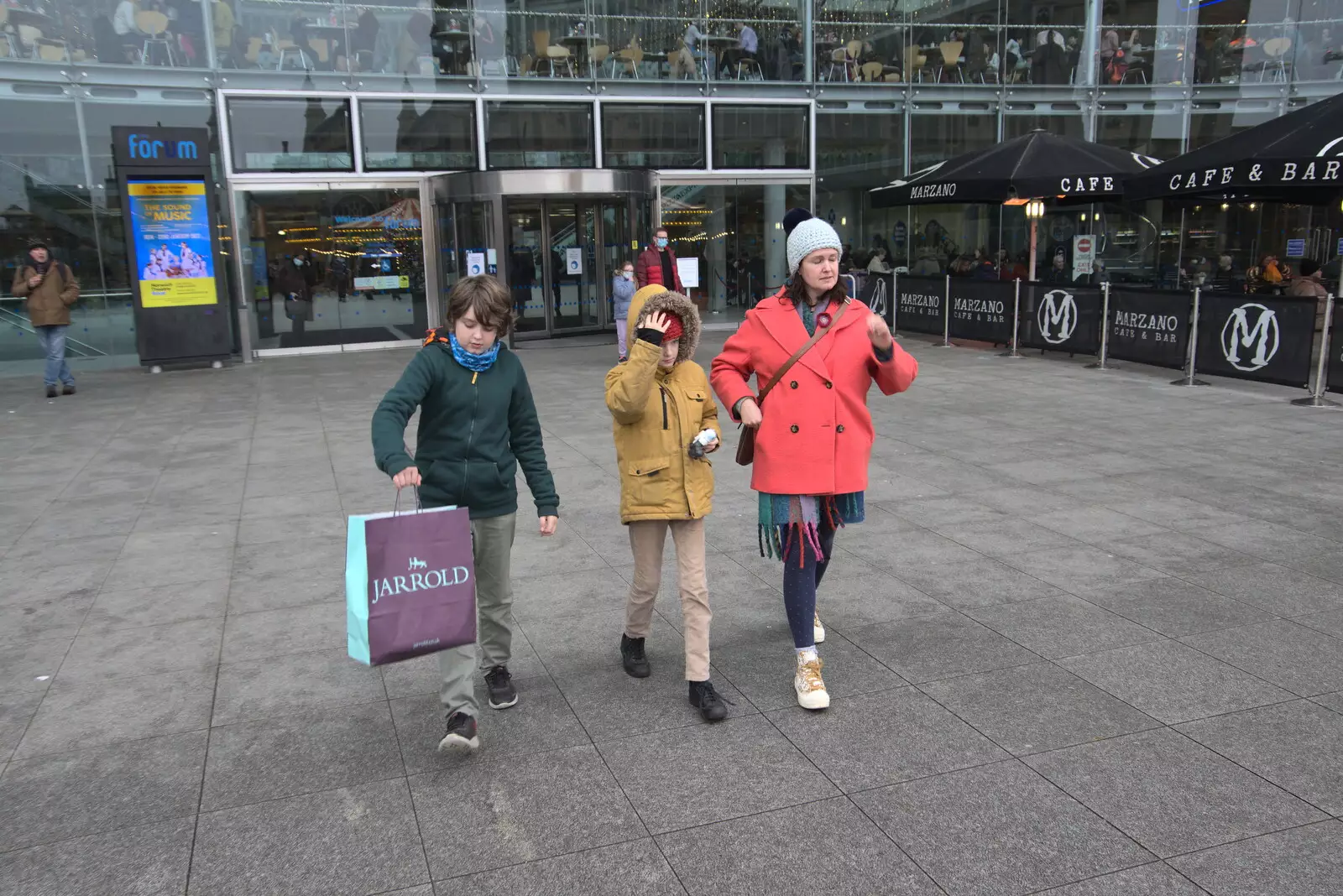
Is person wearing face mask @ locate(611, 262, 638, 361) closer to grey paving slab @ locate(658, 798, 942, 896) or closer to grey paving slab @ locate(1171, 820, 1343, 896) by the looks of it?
grey paving slab @ locate(658, 798, 942, 896)

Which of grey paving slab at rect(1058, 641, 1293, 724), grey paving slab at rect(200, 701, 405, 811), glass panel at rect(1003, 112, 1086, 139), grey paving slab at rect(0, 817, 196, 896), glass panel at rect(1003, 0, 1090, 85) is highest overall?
glass panel at rect(1003, 0, 1090, 85)

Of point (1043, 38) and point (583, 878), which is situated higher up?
point (1043, 38)

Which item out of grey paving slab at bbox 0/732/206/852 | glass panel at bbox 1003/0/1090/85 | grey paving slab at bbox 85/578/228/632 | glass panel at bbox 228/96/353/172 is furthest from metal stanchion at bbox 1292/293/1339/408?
glass panel at bbox 228/96/353/172

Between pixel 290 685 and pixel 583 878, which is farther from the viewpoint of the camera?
pixel 290 685

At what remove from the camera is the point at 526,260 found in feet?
60.5

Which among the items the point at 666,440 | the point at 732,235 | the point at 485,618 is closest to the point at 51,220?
the point at 732,235

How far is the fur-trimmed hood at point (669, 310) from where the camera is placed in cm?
384

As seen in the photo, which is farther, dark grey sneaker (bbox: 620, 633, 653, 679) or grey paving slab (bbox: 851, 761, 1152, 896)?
dark grey sneaker (bbox: 620, 633, 653, 679)

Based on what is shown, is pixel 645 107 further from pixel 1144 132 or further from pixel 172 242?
pixel 1144 132

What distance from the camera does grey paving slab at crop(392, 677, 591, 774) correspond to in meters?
3.79

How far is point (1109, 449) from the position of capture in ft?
27.9

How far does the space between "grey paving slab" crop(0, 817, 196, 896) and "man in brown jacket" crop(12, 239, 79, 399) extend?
1115 cm

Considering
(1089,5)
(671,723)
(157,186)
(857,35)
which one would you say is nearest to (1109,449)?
(671,723)

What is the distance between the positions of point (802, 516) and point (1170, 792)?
5.14 ft
